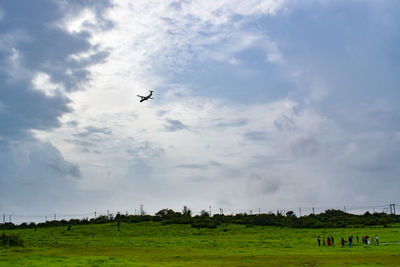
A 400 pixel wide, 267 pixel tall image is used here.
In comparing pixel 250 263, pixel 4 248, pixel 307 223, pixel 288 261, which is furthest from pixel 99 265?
pixel 307 223

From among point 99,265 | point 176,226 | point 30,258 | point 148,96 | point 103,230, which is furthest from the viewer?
point 176,226

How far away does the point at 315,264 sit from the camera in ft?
147

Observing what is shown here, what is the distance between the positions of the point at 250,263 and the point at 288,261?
16.6ft

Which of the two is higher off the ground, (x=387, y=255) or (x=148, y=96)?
(x=148, y=96)

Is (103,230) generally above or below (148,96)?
below

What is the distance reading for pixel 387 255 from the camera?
5297cm

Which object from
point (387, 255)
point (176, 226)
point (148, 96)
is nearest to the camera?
point (387, 255)

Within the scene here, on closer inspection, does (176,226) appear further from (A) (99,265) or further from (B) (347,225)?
(A) (99,265)

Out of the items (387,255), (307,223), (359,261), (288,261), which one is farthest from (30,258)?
(307,223)

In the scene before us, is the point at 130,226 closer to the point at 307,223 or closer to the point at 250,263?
the point at 307,223

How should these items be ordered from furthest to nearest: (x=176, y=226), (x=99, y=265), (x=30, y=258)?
(x=176, y=226) < (x=30, y=258) < (x=99, y=265)

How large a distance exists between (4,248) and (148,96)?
31936mm

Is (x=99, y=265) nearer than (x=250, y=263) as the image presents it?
Yes

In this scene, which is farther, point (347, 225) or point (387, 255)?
point (347, 225)
